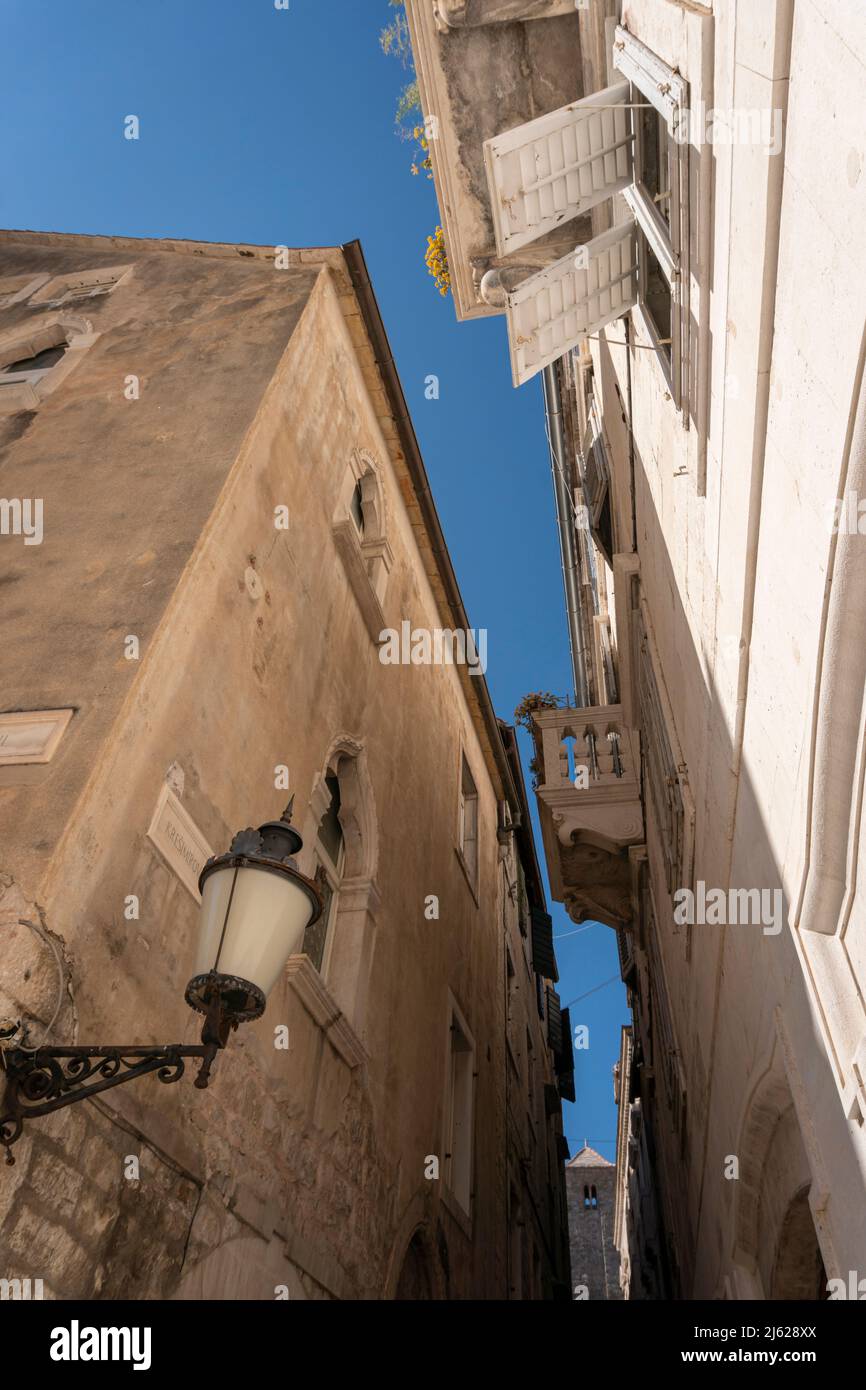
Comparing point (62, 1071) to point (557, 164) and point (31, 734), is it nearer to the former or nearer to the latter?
point (31, 734)

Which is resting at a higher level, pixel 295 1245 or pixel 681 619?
pixel 681 619

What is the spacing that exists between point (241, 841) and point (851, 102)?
2.81m

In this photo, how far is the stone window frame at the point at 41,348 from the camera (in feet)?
23.2

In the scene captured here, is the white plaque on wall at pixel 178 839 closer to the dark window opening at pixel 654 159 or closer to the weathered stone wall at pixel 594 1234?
the dark window opening at pixel 654 159

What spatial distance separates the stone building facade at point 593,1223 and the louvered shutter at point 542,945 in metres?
26.6

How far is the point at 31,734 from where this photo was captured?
14.4 ft

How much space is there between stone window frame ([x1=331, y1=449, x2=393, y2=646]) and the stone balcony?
3807 millimetres

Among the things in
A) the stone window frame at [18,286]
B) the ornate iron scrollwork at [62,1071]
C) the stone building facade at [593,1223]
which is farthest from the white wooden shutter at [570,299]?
the stone building facade at [593,1223]

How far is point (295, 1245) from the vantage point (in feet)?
18.2

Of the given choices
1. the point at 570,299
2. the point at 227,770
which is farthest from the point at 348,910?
the point at 570,299

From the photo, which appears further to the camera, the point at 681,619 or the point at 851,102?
the point at 681,619

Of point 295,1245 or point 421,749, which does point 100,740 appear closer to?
point 295,1245
